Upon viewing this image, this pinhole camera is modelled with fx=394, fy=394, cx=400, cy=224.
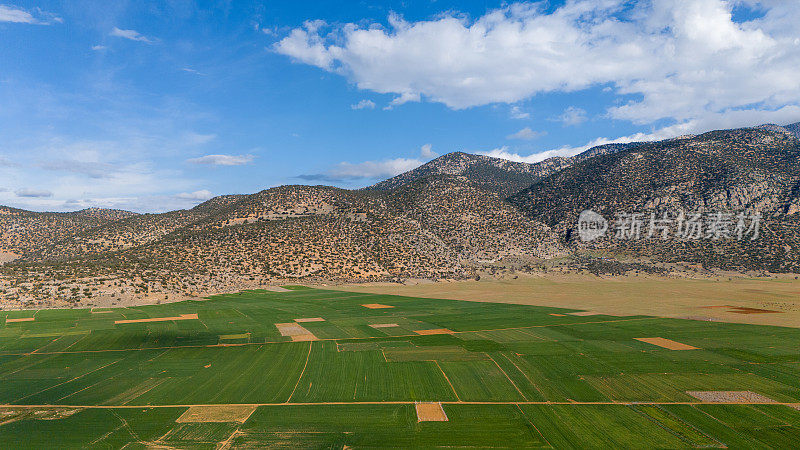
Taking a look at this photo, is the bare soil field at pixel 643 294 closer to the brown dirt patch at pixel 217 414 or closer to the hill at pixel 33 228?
the brown dirt patch at pixel 217 414

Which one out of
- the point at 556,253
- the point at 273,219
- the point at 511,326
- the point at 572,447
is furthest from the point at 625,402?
the point at 556,253

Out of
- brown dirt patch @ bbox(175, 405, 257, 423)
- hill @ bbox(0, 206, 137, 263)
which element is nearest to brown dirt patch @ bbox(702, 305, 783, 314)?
brown dirt patch @ bbox(175, 405, 257, 423)

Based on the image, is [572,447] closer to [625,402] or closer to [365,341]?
[625,402]

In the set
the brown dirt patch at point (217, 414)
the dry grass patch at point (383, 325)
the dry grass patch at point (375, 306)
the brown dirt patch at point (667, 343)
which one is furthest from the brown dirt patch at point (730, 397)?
the dry grass patch at point (375, 306)

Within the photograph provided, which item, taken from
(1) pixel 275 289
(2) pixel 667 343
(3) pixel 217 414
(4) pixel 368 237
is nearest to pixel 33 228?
(1) pixel 275 289

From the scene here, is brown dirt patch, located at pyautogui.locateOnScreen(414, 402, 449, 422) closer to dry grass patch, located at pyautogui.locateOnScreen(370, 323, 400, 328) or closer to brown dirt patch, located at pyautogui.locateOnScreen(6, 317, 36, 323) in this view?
dry grass patch, located at pyautogui.locateOnScreen(370, 323, 400, 328)

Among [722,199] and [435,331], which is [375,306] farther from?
[722,199]

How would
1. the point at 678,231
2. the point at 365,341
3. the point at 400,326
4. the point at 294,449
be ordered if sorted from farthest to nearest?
the point at 678,231
the point at 400,326
the point at 365,341
the point at 294,449

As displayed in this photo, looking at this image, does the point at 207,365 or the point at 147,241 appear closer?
the point at 207,365
